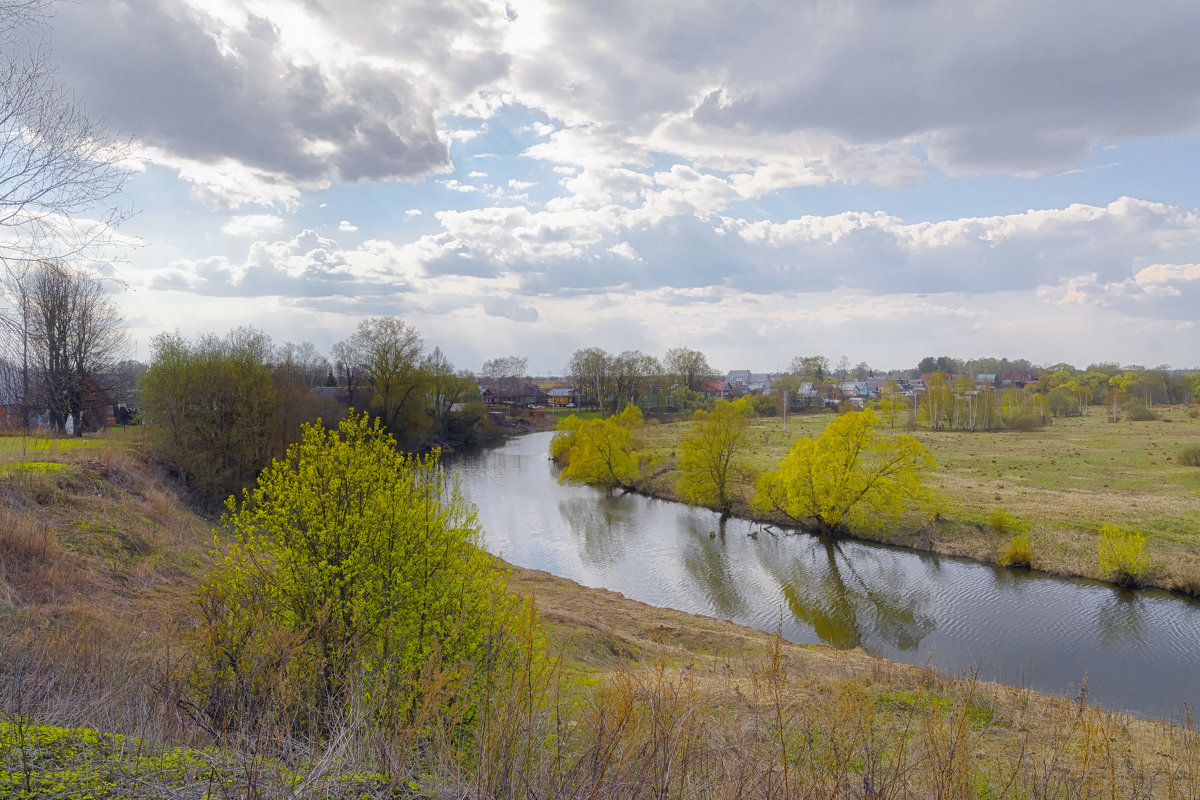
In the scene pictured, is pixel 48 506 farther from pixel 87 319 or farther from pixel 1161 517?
pixel 1161 517

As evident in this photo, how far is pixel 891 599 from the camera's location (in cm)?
2075

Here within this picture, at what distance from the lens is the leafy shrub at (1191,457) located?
36578mm

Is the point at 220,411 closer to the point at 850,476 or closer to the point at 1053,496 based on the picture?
the point at 850,476

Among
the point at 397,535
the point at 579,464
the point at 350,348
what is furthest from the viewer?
the point at 350,348

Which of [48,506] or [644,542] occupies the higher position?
[48,506]

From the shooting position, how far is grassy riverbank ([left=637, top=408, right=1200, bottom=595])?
2289 centimetres

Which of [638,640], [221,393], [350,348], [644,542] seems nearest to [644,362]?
[350,348]

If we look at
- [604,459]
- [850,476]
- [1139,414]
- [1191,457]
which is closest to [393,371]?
[604,459]

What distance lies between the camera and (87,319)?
27.6 meters

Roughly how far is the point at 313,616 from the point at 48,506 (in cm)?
1232

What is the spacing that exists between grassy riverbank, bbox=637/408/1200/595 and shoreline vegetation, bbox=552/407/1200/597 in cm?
5

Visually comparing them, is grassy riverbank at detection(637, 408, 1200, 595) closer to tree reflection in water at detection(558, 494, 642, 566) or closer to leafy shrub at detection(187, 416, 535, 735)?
tree reflection in water at detection(558, 494, 642, 566)

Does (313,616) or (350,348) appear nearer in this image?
(313,616)

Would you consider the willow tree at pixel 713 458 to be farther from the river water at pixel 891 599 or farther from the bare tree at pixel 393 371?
the bare tree at pixel 393 371
